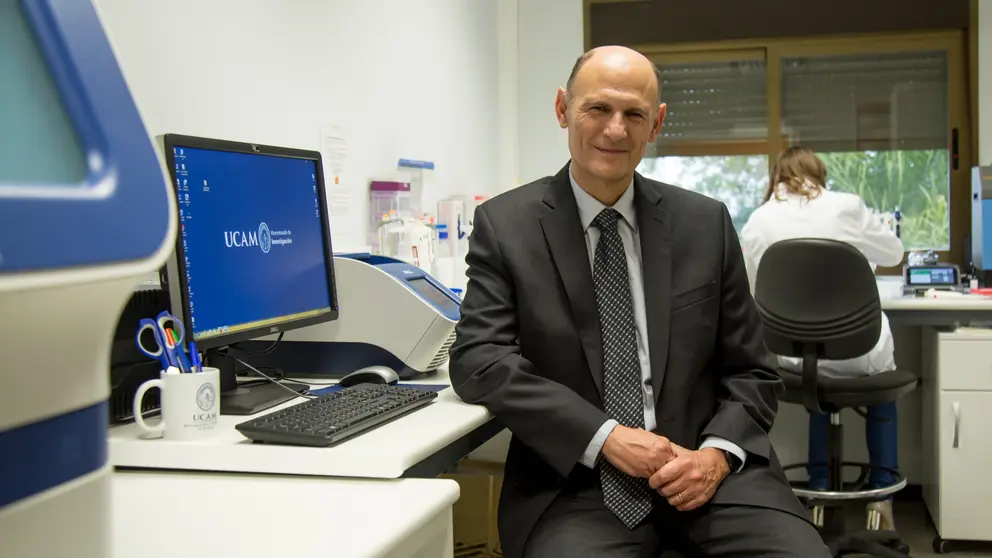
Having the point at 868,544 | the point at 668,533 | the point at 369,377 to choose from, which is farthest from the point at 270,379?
the point at 868,544

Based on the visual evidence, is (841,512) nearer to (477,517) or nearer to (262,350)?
(477,517)

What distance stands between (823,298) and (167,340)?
1967mm

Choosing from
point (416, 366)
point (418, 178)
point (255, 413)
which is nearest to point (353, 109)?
point (418, 178)

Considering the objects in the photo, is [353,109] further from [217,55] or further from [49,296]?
[49,296]

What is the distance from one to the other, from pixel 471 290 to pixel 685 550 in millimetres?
573

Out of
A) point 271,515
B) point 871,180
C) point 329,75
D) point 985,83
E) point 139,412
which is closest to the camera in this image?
point 271,515

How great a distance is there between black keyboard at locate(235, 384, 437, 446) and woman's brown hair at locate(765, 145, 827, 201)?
2.00 metres

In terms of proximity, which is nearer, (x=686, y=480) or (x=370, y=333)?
(x=686, y=480)

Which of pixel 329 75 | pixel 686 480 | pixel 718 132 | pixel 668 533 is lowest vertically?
pixel 668 533

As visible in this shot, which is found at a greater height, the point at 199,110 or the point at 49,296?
the point at 199,110

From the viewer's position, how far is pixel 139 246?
1.56 ft

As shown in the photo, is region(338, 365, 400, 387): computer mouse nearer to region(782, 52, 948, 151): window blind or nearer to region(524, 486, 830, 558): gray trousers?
region(524, 486, 830, 558): gray trousers

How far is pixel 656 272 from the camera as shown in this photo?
1.53 meters

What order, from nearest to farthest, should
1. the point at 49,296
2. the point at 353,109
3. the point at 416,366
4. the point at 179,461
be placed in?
the point at 49,296
the point at 179,461
the point at 416,366
the point at 353,109
